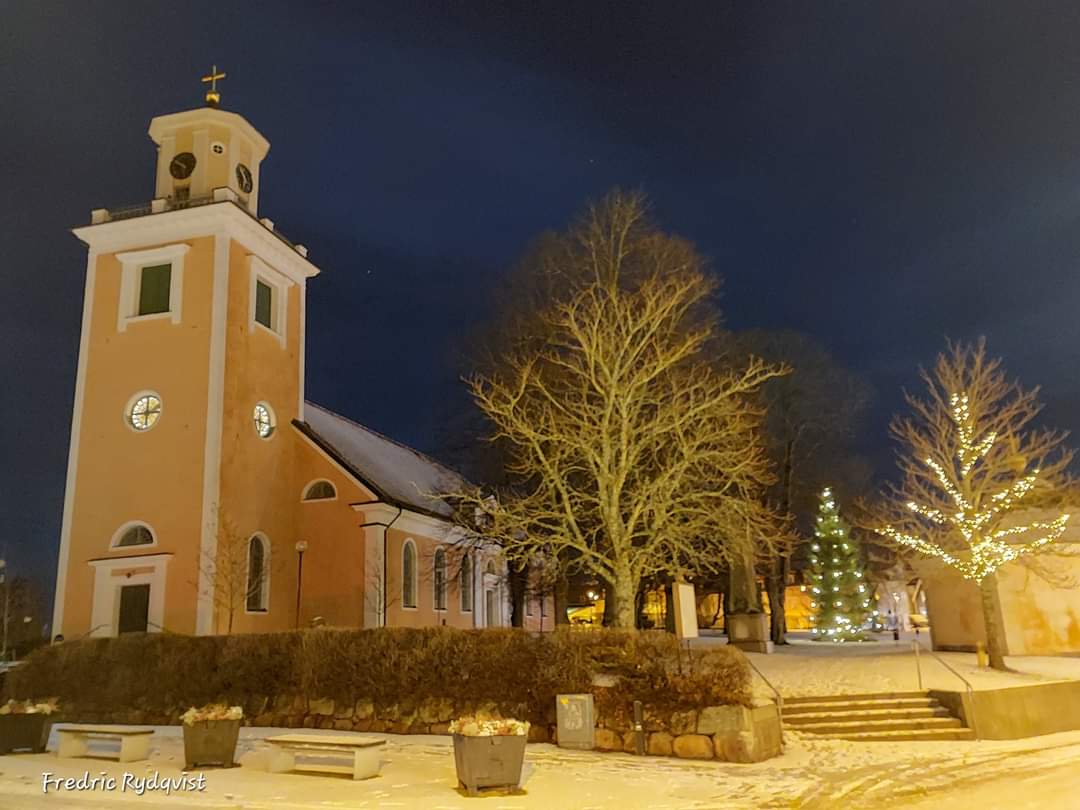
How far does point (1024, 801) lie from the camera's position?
1068cm

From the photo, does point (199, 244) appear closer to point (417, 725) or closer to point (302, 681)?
point (302, 681)

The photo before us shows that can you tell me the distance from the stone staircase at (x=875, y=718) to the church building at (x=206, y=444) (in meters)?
13.5

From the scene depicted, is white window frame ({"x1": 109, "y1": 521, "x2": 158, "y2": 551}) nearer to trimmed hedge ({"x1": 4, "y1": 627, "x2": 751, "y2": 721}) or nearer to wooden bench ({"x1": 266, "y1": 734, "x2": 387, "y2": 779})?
trimmed hedge ({"x1": 4, "y1": 627, "x2": 751, "y2": 721})

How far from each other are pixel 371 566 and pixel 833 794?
64.1 ft

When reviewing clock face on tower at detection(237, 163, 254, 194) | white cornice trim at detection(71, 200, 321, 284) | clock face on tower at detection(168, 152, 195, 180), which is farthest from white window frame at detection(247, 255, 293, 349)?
clock face on tower at detection(168, 152, 195, 180)

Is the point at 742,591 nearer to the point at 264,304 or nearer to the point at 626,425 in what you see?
the point at 626,425

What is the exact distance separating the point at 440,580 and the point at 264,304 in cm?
1268

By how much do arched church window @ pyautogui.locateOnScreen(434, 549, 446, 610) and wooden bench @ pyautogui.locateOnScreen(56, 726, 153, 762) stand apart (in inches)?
824

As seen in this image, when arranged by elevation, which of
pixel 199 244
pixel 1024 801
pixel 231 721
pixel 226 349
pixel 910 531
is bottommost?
pixel 1024 801

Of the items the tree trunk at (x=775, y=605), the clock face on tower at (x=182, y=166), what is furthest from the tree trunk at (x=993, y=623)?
the clock face on tower at (x=182, y=166)

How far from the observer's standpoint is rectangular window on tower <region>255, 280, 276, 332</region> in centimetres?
2934

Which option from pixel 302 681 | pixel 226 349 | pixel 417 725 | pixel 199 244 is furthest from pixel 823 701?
pixel 199 244

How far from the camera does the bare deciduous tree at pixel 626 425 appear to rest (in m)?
18.4

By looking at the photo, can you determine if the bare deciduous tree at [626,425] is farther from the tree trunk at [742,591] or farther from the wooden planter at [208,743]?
the wooden planter at [208,743]
